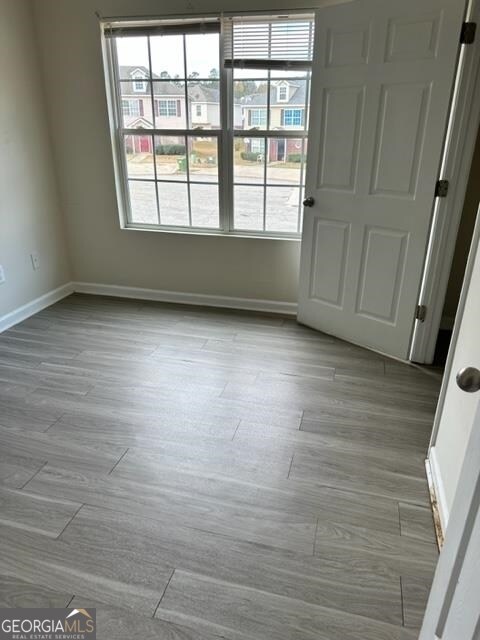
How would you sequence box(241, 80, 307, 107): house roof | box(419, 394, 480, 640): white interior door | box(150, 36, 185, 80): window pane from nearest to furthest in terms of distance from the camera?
box(419, 394, 480, 640): white interior door → box(241, 80, 307, 107): house roof → box(150, 36, 185, 80): window pane

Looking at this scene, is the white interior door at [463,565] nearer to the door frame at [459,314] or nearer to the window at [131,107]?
the door frame at [459,314]

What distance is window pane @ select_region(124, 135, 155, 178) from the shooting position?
3424mm

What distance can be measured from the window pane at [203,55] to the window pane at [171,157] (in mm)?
470

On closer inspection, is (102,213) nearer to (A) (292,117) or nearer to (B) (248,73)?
(B) (248,73)

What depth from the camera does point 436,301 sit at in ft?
8.55

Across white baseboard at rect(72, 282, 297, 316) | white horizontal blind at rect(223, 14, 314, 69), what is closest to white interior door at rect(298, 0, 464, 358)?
white horizontal blind at rect(223, 14, 314, 69)

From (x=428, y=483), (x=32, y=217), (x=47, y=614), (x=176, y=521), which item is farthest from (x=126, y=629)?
(x=32, y=217)

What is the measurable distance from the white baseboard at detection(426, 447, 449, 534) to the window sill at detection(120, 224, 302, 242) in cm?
192

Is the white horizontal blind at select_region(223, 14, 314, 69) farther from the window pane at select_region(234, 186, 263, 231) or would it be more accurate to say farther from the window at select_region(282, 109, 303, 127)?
the window pane at select_region(234, 186, 263, 231)

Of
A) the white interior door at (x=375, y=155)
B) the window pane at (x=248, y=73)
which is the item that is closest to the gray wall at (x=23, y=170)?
the window pane at (x=248, y=73)

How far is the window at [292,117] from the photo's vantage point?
3.05m

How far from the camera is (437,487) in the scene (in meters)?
1.75

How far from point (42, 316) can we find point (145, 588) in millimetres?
2579

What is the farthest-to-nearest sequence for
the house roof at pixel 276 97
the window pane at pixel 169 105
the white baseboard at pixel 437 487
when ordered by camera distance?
the window pane at pixel 169 105
the house roof at pixel 276 97
the white baseboard at pixel 437 487
